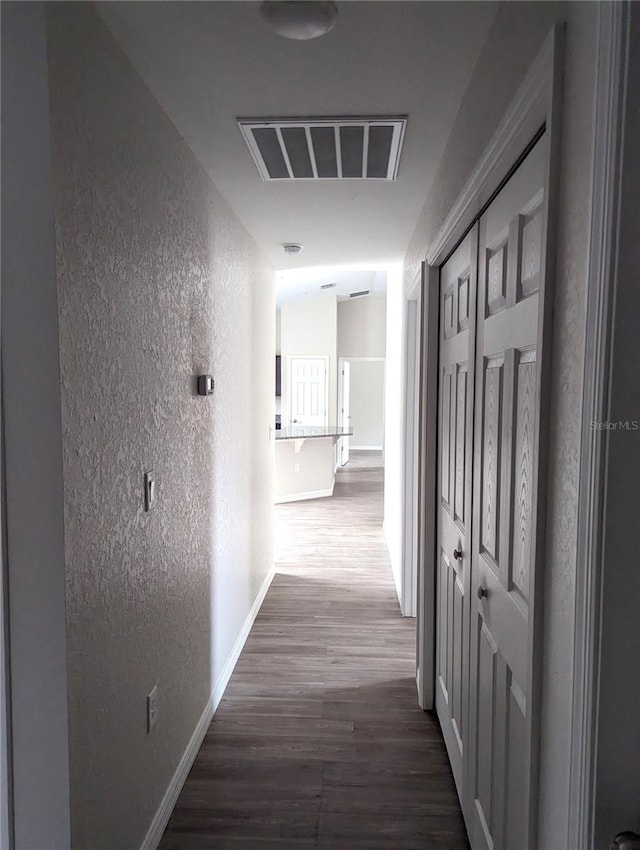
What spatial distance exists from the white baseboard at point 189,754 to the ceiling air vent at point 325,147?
2.27 m

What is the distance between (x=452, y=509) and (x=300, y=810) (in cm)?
120

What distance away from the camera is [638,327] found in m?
0.76

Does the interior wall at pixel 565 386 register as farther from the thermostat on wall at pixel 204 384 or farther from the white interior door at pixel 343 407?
the white interior door at pixel 343 407

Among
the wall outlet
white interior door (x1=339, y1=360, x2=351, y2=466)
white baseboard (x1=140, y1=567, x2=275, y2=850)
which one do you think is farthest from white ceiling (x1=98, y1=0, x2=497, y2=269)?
white interior door (x1=339, y1=360, x2=351, y2=466)

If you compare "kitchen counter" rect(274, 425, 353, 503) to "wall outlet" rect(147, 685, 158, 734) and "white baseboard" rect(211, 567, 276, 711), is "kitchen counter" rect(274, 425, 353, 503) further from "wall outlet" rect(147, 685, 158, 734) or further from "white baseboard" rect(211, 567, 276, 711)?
"wall outlet" rect(147, 685, 158, 734)

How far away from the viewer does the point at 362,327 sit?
11.1 meters

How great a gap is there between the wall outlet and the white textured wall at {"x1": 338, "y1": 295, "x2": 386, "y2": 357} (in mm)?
9476

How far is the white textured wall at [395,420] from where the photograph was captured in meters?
4.16

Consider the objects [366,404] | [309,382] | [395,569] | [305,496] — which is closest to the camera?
[395,569]

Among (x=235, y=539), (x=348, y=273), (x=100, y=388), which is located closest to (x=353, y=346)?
(x=348, y=273)

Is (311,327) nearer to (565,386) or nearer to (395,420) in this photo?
(395,420)

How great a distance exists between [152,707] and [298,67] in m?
1.95

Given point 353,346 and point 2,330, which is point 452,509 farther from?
point 353,346

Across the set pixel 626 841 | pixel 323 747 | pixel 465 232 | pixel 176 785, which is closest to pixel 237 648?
pixel 323 747
